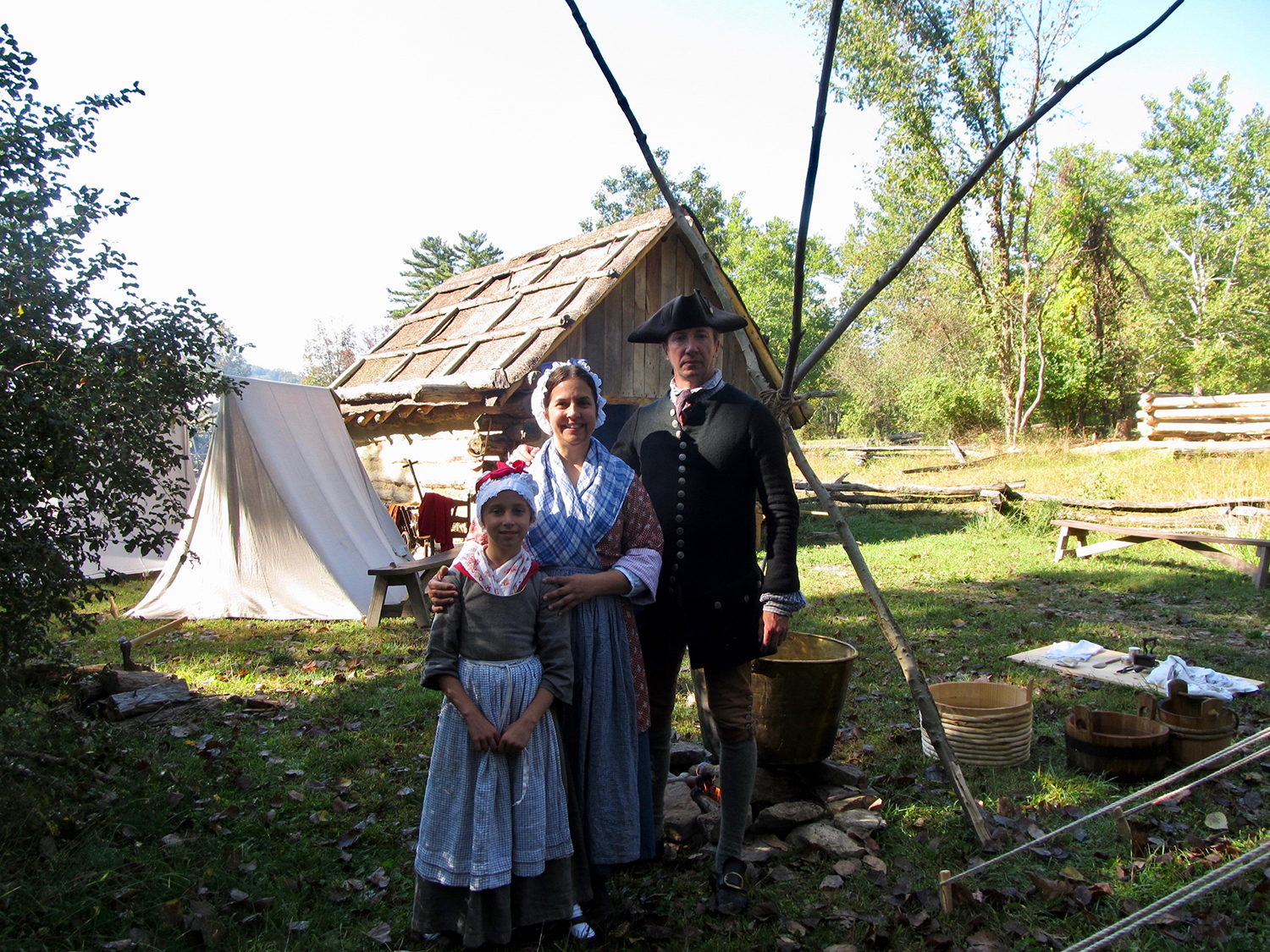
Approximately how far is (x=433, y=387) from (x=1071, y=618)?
19.7 ft

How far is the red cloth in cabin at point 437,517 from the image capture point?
855cm

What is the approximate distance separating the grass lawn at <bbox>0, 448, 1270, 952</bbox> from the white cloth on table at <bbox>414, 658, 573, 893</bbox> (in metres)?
0.34

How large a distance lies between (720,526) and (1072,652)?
3.92 metres

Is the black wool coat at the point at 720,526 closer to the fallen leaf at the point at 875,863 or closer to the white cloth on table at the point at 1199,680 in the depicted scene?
the fallen leaf at the point at 875,863

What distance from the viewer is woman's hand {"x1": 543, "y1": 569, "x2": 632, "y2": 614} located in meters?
2.59

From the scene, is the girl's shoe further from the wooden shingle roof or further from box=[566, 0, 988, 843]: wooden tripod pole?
the wooden shingle roof

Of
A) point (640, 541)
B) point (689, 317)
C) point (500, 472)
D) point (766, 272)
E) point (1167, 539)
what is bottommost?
point (1167, 539)

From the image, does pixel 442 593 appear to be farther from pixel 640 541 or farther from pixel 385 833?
pixel 385 833

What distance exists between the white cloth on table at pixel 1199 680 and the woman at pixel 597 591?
11.1 ft

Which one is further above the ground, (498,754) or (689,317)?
(689,317)

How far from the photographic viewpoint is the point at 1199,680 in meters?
4.57

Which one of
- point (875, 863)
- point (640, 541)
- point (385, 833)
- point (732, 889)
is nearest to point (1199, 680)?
point (875, 863)

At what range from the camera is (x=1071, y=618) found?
22.8 feet

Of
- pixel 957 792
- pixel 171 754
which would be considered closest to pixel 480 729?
pixel 957 792
